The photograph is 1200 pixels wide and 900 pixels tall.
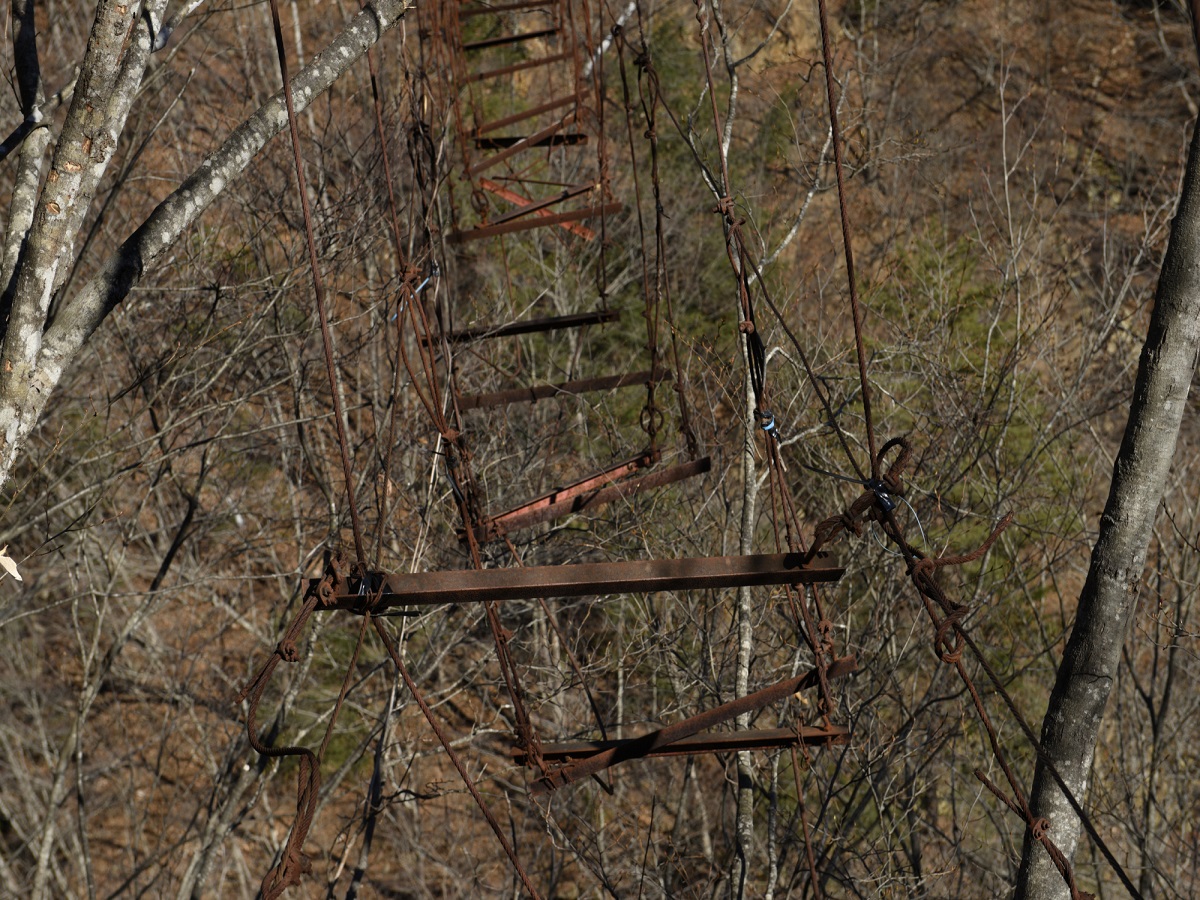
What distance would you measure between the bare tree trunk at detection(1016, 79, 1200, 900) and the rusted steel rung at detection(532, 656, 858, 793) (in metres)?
1.24

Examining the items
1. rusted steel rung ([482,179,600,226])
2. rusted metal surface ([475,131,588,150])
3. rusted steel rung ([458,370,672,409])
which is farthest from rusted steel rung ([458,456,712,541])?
rusted metal surface ([475,131,588,150])

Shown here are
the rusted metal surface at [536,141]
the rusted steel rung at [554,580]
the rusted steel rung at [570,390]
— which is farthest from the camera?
the rusted metal surface at [536,141]

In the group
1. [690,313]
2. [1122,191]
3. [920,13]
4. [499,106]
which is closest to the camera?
[690,313]

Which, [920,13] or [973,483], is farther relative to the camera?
[920,13]

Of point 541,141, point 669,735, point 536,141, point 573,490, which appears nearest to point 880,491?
point 669,735

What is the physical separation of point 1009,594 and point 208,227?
22.7ft

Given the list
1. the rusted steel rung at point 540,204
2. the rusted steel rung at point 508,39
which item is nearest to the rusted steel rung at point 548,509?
the rusted steel rung at point 540,204

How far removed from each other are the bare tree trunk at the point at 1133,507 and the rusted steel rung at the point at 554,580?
6.21ft

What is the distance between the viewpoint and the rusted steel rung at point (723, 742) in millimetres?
3045

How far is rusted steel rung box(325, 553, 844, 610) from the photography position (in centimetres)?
235

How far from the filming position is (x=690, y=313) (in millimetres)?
14031

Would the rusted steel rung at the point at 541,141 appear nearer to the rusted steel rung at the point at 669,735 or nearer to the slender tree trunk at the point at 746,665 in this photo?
the slender tree trunk at the point at 746,665

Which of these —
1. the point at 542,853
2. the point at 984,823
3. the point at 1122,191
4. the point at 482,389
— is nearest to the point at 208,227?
the point at 482,389

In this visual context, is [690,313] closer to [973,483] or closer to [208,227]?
[973,483]
